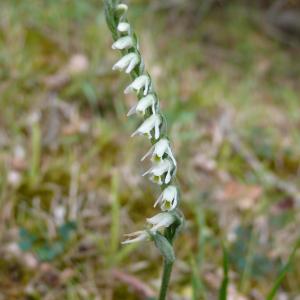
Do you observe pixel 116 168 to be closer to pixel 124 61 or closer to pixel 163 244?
pixel 163 244

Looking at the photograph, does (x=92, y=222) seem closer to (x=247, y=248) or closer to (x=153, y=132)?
(x=247, y=248)

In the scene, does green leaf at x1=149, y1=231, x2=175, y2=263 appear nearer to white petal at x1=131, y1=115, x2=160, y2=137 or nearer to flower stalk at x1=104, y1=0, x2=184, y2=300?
flower stalk at x1=104, y1=0, x2=184, y2=300

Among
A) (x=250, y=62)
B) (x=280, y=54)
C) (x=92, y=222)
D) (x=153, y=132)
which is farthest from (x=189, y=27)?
(x=153, y=132)

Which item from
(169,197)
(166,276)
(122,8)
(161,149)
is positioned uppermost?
(122,8)

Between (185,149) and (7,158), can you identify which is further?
(185,149)

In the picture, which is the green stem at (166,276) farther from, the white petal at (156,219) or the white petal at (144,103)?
the white petal at (144,103)

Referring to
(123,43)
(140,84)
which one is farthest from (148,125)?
(123,43)

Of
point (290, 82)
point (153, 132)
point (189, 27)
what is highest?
point (153, 132)
